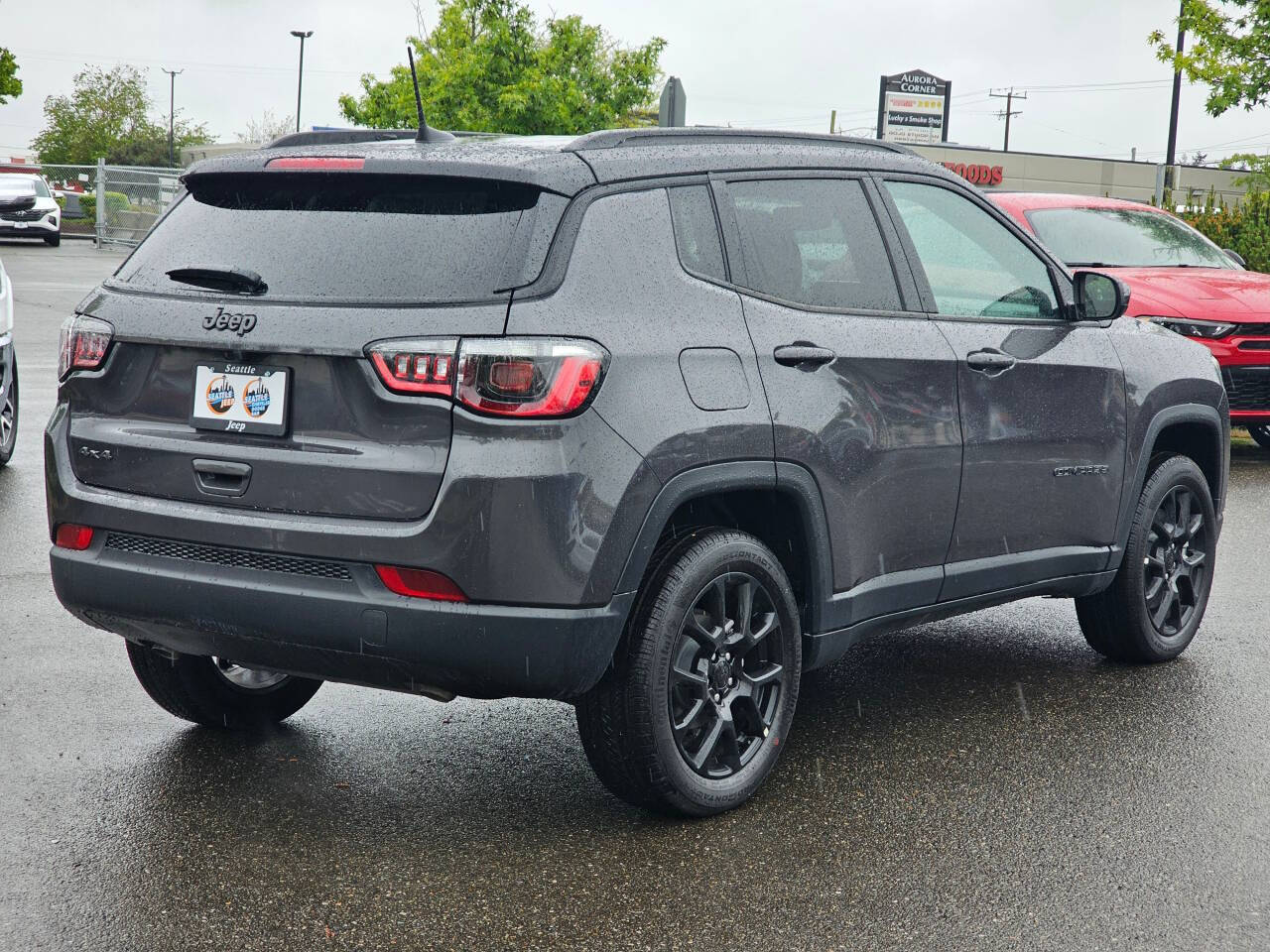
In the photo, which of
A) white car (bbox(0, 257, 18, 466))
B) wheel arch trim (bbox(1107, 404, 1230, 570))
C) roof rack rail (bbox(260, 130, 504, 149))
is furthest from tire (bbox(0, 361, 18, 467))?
wheel arch trim (bbox(1107, 404, 1230, 570))

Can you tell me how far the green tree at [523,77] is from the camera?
119 ft

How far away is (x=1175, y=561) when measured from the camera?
5887mm

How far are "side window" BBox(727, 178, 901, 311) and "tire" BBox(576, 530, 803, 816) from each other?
743mm

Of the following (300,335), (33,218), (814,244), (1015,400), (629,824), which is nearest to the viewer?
(300,335)

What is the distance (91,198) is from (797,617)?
39.8 meters

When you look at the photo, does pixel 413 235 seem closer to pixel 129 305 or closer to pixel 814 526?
pixel 129 305

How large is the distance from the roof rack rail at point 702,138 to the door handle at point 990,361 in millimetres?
719

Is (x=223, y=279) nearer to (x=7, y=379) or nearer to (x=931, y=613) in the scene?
(x=931, y=613)

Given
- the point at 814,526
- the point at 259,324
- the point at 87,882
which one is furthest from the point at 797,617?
the point at 87,882

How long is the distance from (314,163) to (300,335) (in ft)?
1.74

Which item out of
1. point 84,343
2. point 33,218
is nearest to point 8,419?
point 84,343

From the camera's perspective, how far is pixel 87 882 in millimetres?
3586

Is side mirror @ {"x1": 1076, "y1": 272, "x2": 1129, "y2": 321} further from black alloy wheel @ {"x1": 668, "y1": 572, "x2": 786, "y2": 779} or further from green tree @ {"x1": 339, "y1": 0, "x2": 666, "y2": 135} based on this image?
green tree @ {"x1": 339, "y1": 0, "x2": 666, "y2": 135}

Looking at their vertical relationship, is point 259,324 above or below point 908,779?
above
